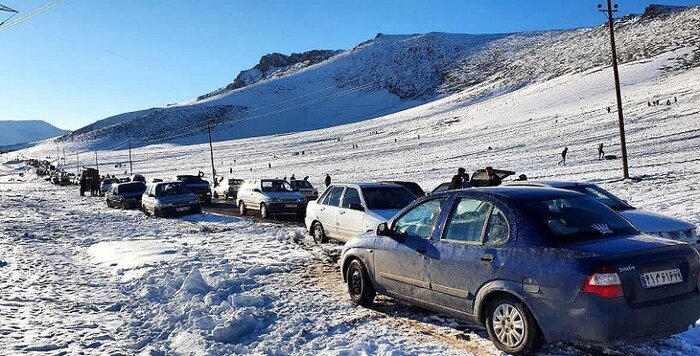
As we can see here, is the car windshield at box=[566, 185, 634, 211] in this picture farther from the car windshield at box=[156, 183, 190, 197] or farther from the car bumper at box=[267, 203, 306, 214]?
the car windshield at box=[156, 183, 190, 197]

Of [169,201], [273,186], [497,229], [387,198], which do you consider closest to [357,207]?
[387,198]

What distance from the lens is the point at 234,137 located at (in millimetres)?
134750

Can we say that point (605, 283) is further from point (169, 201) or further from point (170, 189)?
point (170, 189)

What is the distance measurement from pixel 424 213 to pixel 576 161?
33.7 meters

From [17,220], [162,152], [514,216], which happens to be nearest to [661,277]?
[514,216]

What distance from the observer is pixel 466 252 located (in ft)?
18.0

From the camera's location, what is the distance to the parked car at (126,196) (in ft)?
84.2

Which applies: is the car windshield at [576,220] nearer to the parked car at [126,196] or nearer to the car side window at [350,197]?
the car side window at [350,197]

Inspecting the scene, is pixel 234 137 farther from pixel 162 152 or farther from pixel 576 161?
pixel 576 161

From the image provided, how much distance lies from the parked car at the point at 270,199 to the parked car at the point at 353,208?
658 cm

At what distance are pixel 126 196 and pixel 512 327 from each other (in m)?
23.9

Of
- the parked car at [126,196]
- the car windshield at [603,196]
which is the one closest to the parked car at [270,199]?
the parked car at [126,196]

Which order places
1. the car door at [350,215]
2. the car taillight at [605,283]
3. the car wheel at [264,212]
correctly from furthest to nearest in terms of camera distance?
the car wheel at [264,212] < the car door at [350,215] < the car taillight at [605,283]

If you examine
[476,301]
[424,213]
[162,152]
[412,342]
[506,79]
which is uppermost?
[506,79]
